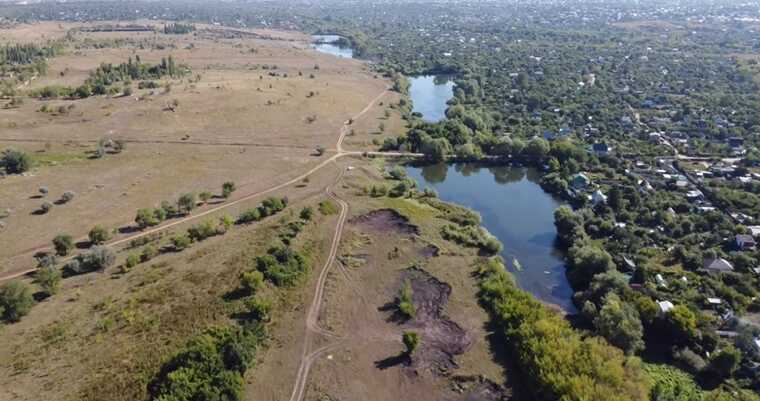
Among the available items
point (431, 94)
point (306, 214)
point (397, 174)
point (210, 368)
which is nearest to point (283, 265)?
point (306, 214)

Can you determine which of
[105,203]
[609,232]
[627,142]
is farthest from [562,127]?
[105,203]


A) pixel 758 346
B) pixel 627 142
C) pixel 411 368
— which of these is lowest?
pixel 411 368

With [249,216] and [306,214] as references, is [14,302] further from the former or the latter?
[306,214]

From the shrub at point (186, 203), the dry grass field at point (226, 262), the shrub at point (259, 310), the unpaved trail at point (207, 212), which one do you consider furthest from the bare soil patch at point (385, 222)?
the shrub at point (186, 203)

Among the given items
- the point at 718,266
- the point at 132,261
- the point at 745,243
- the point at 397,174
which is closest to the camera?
the point at 132,261

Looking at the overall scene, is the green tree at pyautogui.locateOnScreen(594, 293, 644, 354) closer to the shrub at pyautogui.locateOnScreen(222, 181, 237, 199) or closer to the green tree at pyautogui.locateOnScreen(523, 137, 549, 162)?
the green tree at pyautogui.locateOnScreen(523, 137, 549, 162)

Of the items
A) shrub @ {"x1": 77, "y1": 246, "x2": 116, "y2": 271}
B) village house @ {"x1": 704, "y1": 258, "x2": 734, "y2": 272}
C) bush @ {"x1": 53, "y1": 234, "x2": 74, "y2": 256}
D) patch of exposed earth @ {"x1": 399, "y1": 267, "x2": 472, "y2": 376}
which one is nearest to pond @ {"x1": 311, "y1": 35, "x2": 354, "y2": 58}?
bush @ {"x1": 53, "y1": 234, "x2": 74, "y2": 256}

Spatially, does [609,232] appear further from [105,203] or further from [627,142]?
[105,203]
